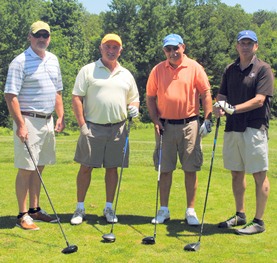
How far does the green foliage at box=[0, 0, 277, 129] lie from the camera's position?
46562 millimetres

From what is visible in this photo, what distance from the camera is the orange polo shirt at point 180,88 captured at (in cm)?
566

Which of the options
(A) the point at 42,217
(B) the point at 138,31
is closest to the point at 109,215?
(A) the point at 42,217

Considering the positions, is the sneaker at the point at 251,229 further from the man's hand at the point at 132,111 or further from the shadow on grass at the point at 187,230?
the man's hand at the point at 132,111

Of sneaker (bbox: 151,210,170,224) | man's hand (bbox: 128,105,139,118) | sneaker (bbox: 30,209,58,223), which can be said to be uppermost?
man's hand (bbox: 128,105,139,118)

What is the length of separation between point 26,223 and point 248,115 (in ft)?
8.95

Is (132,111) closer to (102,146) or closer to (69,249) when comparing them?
(102,146)

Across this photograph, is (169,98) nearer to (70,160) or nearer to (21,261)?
(21,261)

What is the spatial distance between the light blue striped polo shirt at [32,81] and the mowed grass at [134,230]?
1381 mm

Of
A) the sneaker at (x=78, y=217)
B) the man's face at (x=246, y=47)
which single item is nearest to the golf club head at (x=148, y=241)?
the sneaker at (x=78, y=217)

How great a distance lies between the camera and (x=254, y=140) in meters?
5.44

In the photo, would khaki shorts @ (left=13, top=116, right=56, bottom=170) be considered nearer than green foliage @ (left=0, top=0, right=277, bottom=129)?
Yes

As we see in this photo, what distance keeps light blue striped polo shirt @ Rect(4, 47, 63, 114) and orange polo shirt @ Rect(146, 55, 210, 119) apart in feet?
4.14

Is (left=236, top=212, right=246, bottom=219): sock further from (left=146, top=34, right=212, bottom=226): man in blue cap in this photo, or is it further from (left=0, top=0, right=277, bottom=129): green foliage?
(left=0, top=0, right=277, bottom=129): green foliage

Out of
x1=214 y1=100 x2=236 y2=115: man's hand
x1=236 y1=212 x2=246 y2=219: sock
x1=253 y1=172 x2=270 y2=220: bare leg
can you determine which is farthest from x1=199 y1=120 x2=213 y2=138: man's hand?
x1=236 y1=212 x2=246 y2=219: sock
